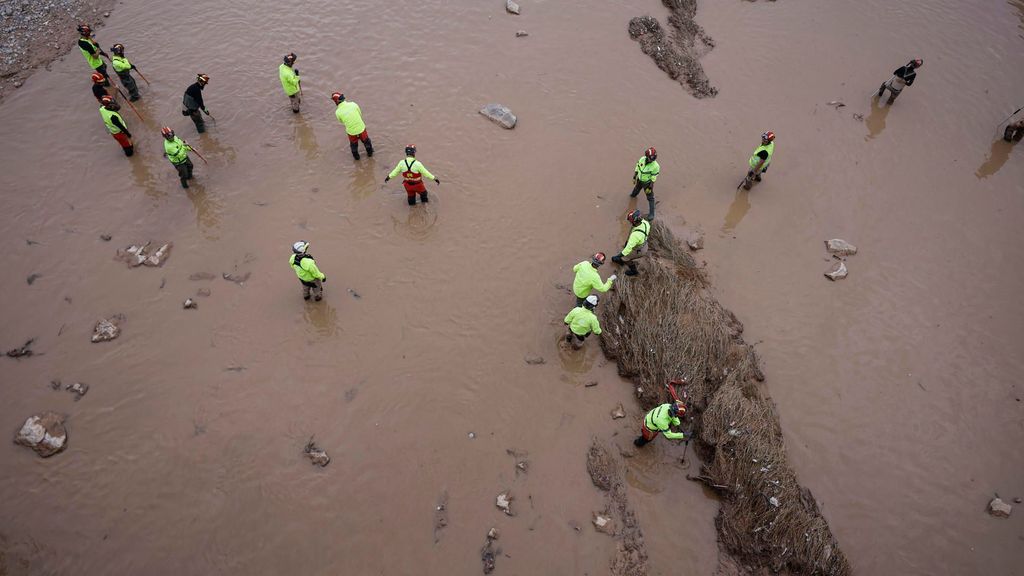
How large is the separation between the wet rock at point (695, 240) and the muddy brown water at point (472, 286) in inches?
19.9

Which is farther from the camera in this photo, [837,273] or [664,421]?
[837,273]

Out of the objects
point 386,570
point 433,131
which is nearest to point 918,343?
Result: point 386,570

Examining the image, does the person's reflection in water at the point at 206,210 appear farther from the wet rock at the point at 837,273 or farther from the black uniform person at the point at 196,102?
the wet rock at the point at 837,273

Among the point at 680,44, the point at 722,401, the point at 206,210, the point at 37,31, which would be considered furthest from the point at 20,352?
the point at 680,44

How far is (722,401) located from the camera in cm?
895

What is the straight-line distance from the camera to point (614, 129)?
14422 mm

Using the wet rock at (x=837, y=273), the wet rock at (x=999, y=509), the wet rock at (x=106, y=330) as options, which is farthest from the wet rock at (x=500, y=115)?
the wet rock at (x=999, y=509)

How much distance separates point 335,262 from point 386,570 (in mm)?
6295

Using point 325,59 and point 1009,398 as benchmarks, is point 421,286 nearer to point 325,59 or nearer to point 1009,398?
point 325,59

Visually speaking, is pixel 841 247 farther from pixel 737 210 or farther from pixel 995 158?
pixel 995 158

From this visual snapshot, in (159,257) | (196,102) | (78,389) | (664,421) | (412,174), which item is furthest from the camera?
(196,102)

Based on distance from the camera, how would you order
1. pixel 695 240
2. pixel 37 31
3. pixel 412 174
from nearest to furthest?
pixel 412 174 < pixel 695 240 < pixel 37 31

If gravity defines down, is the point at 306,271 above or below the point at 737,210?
below

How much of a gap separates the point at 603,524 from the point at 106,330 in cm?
984
